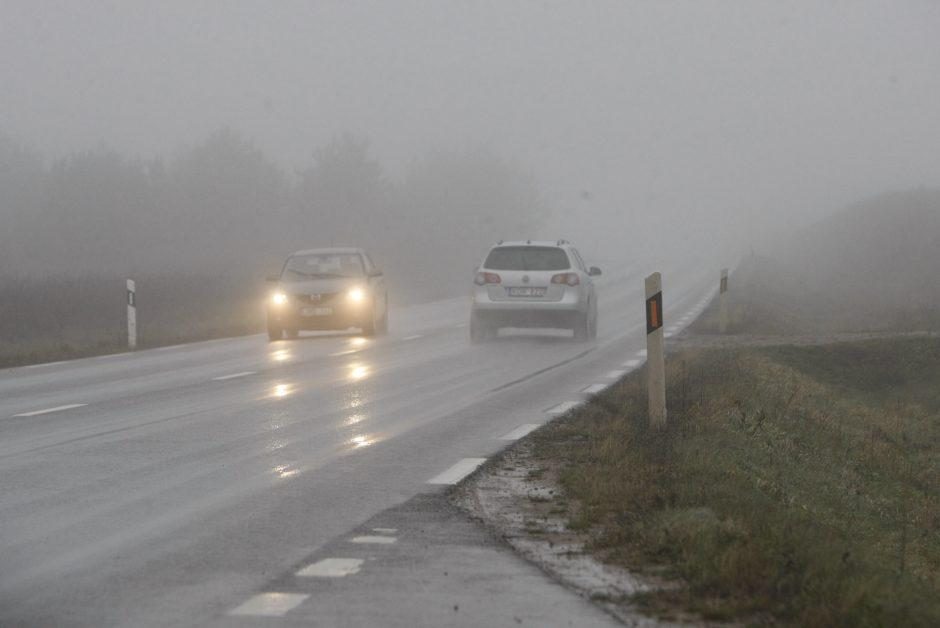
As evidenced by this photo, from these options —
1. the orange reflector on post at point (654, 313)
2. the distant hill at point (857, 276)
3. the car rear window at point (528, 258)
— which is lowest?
the distant hill at point (857, 276)

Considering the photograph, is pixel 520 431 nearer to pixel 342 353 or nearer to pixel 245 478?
pixel 245 478

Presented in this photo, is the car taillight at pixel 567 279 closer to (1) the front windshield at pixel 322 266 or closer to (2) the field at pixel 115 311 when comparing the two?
(1) the front windshield at pixel 322 266

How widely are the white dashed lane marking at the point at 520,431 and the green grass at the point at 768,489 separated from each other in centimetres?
18

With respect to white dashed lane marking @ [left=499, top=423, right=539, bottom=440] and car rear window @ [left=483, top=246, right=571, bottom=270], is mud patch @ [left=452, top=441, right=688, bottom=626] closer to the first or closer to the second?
white dashed lane marking @ [left=499, top=423, right=539, bottom=440]

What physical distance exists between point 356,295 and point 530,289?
372cm

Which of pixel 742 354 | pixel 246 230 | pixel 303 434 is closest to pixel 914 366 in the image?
pixel 742 354

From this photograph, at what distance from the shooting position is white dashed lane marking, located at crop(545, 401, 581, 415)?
13002 mm

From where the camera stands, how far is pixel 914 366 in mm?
20203

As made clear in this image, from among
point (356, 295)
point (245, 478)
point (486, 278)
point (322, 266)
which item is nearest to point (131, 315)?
point (322, 266)

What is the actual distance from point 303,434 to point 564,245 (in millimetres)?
14032

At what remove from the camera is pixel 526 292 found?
78.5ft

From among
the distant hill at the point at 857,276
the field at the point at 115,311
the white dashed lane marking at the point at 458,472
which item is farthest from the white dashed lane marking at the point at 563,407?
the distant hill at the point at 857,276

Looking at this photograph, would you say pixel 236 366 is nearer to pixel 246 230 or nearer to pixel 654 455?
pixel 654 455

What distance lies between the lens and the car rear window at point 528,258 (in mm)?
24188
